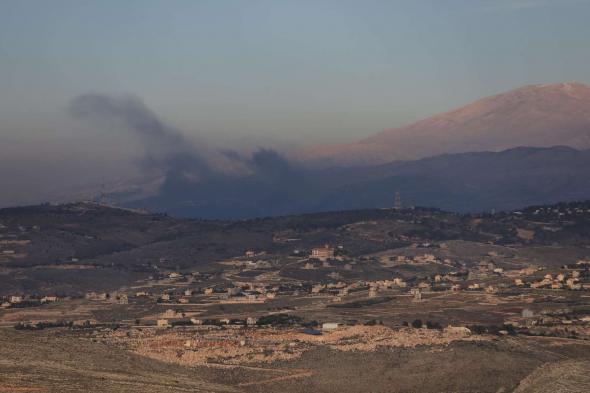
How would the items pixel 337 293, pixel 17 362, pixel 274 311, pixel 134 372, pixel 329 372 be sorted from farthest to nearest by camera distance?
pixel 337 293
pixel 274 311
pixel 329 372
pixel 134 372
pixel 17 362

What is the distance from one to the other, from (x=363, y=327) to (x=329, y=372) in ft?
96.2

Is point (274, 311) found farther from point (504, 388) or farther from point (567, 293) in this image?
point (504, 388)

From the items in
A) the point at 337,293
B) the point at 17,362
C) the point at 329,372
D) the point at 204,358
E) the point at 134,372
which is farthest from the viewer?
the point at 337,293

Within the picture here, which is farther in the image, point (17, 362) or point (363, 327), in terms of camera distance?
point (363, 327)

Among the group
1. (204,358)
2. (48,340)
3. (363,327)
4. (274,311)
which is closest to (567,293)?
(274,311)

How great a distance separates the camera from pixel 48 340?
9462 centimetres

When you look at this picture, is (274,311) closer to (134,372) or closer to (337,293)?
(337,293)

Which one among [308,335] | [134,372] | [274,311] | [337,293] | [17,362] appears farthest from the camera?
[337,293]

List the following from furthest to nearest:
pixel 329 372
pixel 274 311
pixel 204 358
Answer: pixel 274 311
pixel 204 358
pixel 329 372

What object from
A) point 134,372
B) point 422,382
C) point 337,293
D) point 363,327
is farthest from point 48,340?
point 337,293

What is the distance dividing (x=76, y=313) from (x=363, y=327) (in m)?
61.4

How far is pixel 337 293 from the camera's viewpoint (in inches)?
7785

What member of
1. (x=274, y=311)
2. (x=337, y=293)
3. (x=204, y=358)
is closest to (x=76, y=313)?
(x=274, y=311)

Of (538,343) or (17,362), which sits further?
(538,343)
